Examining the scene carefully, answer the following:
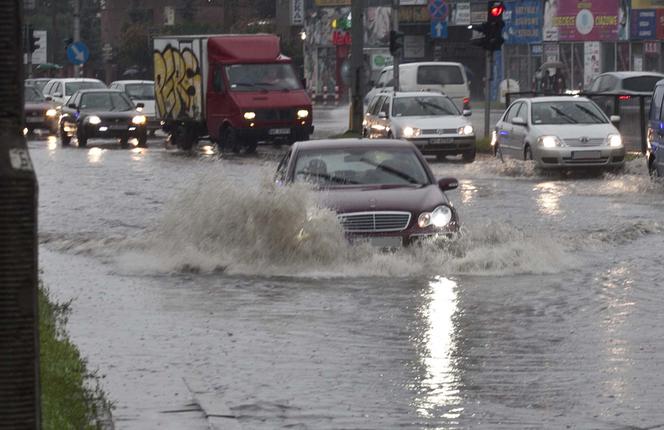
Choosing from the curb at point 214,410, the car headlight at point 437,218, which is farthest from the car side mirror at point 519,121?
the curb at point 214,410

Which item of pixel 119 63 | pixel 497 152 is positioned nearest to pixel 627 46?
pixel 497 152

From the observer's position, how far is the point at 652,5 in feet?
224

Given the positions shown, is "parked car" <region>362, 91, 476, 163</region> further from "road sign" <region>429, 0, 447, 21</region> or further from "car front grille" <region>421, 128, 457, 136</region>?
"road sign" <region>429, 0, 447, 21</region>

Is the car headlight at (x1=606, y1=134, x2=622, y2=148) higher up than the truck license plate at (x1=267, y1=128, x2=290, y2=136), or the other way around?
the car headlight at (x1=606, y1=134, x2=622, y2=148)

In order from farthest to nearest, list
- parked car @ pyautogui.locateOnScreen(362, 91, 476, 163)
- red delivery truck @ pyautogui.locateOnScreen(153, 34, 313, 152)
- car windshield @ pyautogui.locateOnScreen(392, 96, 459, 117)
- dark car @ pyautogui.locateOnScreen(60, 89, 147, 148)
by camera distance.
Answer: dark car @ pyautogui.locateOnScreen(60, 89, 147, 148), red delivery truck @ pyautogui.locateOnScreen(153, 34, 313, 152), car windshield @ pyautogui.locateOnScreen(392, 96, 459, 117), parked car @ pyautogui.locateOnScreen(362, 91, 476, 163)

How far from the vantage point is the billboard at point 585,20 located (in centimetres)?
6956

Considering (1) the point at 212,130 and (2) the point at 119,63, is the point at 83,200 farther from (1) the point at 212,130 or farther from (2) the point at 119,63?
(2) the point at 119,63

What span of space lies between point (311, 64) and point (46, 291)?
8044 cm

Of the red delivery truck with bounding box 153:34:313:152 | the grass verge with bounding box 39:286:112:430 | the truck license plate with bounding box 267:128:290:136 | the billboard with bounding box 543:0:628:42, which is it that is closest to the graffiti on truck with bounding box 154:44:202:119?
the red delivery truck with bounding box 153:34:313:152

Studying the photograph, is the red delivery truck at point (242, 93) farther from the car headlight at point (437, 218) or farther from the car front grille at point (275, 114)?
the car headlight at point (437, 218)

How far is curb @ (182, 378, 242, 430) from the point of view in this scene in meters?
8.55

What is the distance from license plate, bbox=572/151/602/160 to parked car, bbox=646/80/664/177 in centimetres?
286

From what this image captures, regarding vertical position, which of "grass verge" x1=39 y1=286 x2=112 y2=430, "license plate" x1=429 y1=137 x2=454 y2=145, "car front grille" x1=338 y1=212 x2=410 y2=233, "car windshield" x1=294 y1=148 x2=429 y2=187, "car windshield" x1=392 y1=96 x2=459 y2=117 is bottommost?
"license plate" x1=429 y1=137 x2=454 y2=145

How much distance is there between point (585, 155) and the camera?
1208 inches
